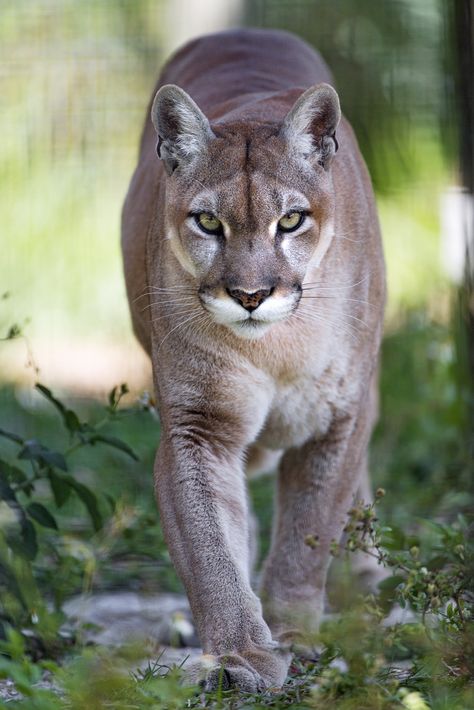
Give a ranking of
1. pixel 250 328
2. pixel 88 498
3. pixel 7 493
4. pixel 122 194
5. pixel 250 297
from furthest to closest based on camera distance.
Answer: pixel 122 194, pixel 88 498, pixel 7 493, pixel 250 328, pixel 250 297

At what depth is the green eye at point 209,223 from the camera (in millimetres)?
2990

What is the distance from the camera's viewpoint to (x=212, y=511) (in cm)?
303

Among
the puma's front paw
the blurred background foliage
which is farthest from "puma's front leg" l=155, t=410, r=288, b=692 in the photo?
the blurred background foliage

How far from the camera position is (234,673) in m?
2.72

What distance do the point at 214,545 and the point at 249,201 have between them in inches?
32.5

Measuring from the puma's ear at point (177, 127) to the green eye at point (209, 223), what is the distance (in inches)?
8.3

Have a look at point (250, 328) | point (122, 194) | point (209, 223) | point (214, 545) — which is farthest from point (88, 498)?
point (122, 194)

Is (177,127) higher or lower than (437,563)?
higher

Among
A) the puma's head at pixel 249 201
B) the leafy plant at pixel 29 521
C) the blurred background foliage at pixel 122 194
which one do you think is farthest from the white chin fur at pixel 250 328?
the blurred background foliage at pixel 122 194

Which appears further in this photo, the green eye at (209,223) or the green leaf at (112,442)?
the green leaf at (112,442)

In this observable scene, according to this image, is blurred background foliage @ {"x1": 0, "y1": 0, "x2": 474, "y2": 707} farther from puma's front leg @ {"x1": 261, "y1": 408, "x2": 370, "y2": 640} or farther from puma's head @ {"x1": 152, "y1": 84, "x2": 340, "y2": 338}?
puma's head @ {"x1": 152, "y1": 84, "x2": 340, "y2": 338}

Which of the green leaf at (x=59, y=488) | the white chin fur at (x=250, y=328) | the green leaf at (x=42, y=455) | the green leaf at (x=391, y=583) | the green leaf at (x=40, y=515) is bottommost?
the green leaf at (x=391, y=583)

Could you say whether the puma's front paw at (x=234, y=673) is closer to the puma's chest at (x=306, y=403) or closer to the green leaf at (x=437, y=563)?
the green leaf at (x=437, y=563)

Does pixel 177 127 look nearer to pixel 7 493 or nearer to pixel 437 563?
pixel 7 493
